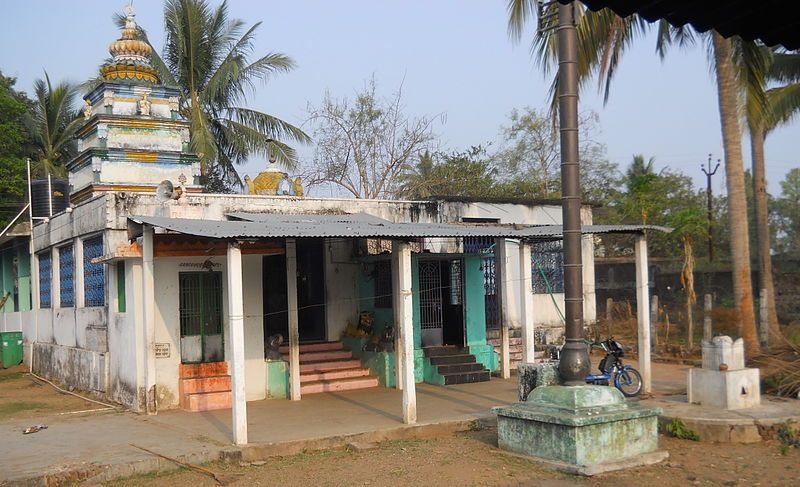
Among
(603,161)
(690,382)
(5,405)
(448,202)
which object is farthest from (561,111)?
(603,161)

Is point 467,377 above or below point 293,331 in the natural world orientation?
below

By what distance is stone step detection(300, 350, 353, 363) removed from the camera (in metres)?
14.4

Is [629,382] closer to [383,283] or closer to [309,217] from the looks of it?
[383,283]

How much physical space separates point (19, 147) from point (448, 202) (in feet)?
47.9

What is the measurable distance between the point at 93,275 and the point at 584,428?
32.2 feet

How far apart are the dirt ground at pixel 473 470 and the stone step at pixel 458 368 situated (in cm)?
494

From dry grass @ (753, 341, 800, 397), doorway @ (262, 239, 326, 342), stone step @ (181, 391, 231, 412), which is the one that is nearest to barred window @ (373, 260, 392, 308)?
doorway @ (262, 239, 326, 342)

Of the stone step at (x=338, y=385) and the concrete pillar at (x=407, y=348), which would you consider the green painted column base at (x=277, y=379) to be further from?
the concrete pillar at (x=407, y=348)

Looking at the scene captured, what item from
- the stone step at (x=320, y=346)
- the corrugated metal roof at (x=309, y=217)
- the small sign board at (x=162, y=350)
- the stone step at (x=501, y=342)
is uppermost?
the corrugated metal roof at (x=309, y=217)

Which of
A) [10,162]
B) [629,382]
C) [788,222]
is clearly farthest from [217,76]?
[788,222]

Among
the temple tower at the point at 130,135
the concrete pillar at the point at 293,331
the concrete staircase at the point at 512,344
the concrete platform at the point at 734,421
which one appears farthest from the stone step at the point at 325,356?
the concrete platform at the point at 734,421

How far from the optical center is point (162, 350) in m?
12.6

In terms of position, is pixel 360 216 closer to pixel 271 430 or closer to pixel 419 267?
pixel 419 267

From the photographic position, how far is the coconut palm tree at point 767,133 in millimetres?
17078
